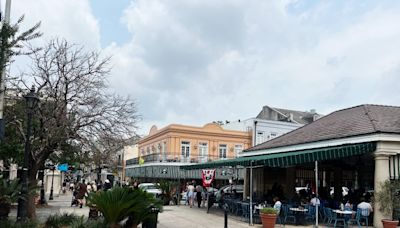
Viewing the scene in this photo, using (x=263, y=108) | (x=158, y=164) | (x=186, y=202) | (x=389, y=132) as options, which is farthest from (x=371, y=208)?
(x=263, y=108)

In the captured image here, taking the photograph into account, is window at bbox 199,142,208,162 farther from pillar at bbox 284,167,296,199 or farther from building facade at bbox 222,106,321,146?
pillar at bbox 284,167,296,199

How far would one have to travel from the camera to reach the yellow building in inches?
1821

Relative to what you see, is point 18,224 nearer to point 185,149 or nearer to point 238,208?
point 238,208

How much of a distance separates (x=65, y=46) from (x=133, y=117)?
142 inches

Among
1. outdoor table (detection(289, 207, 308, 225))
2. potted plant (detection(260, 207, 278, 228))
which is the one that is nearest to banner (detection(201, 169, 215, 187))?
outdoor table (detection(289, 207, 308, 225))

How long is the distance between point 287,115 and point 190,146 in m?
14.1

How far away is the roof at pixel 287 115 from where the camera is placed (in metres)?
53.5

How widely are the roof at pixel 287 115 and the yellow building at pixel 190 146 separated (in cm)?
584

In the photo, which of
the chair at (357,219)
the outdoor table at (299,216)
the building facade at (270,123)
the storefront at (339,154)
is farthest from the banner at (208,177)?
the building facade at (270,123)

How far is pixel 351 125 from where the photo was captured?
65.4 feet

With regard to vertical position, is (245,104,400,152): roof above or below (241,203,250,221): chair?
above

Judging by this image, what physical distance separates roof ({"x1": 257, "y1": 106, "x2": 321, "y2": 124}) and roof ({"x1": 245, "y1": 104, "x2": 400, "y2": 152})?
27484 mm

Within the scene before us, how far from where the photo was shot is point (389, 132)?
1664cm

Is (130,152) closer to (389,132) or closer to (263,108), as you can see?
(263,108)
